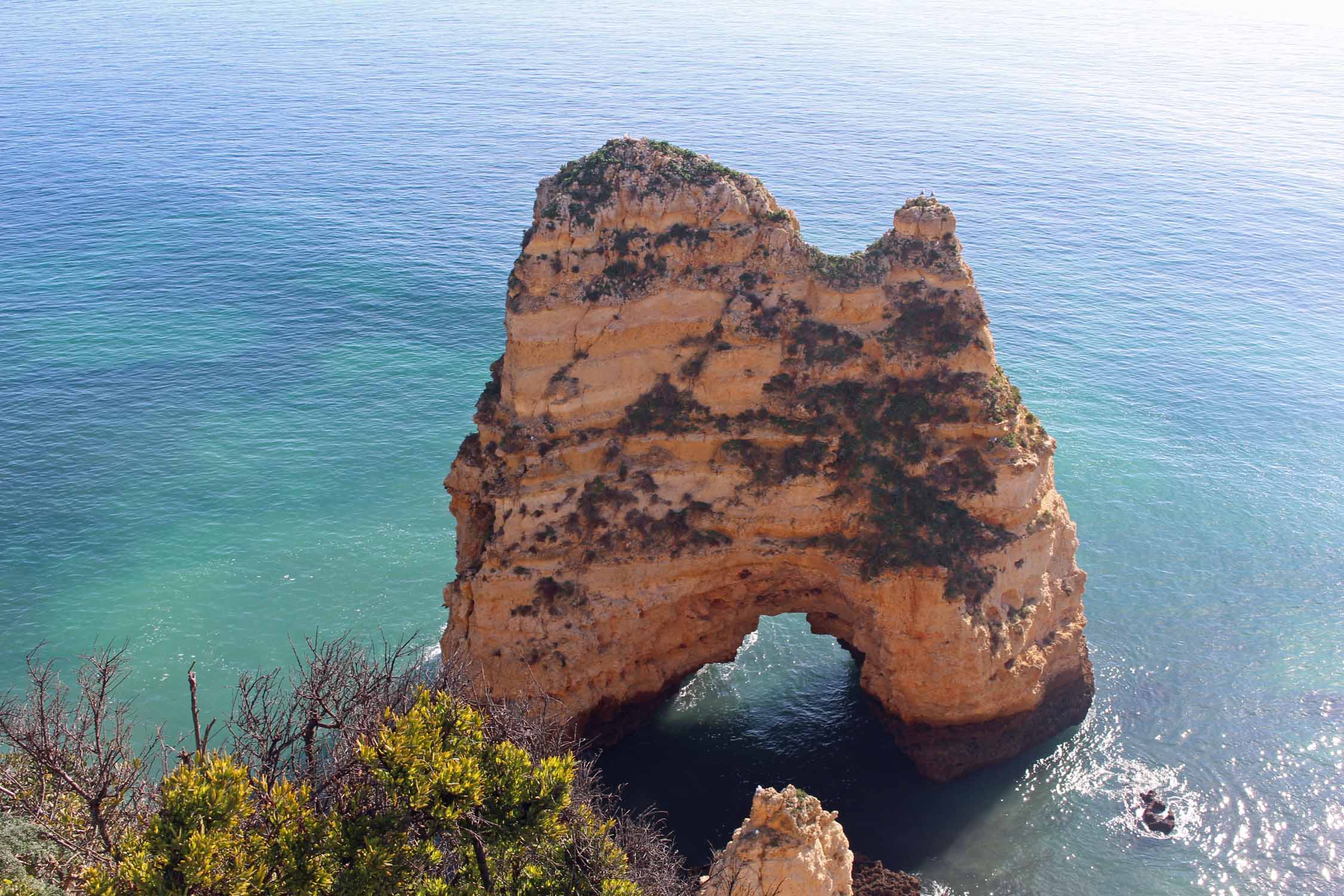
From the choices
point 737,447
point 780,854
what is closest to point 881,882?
point 780,854

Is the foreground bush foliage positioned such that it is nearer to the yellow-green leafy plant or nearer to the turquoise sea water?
the yellow-green leafy plant

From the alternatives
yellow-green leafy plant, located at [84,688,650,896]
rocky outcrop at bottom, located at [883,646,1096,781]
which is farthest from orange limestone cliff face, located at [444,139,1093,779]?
yellow-green leafy plant, located at [84,688,650,896]

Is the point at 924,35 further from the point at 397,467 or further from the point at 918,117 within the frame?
the point at 397,467

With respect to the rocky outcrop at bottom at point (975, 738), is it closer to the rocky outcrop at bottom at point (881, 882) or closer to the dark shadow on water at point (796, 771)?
the dark shadow on water at point (796, 771)

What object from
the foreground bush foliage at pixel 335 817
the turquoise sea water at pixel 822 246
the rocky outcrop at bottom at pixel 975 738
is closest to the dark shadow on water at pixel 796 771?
the turquoise sea water at pixel 822 246

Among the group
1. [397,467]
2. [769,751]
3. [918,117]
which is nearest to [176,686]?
[397,467]

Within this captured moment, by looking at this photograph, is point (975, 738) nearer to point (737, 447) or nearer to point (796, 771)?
point (796, 771)
